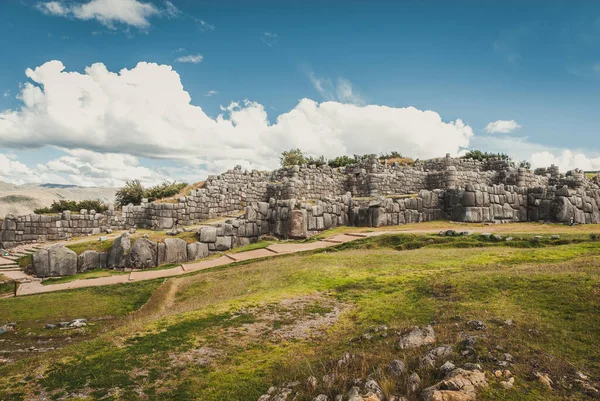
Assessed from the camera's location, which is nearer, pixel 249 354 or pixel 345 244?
pixel 249 354

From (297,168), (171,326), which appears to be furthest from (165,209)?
(171,326)

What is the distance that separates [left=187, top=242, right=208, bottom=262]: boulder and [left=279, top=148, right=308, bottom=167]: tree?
2495cm

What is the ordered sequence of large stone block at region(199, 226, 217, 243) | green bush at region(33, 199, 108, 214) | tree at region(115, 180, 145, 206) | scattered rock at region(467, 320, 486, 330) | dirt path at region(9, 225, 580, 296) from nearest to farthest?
scattered rock at region(467, 320, 486, 330)
dirt path at region(9, 225, 580, 296)
large stone block at region(199, 226, 217, 243)
green bush at region(33, 199, 108, 214)
tree at region(115, 180, 145, 206)

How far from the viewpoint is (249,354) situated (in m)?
6.06

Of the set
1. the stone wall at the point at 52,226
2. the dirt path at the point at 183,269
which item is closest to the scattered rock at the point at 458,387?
the dirt path at the point at 183,269

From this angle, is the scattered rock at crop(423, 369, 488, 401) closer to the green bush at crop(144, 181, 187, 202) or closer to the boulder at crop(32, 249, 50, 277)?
the boulder at crop(32, 249, 50, 277)

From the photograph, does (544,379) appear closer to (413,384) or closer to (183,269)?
(413,384)

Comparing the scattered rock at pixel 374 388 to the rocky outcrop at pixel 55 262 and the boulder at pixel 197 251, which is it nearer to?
the boulder at pixel 197 251

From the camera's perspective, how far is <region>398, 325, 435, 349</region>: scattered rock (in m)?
5.29

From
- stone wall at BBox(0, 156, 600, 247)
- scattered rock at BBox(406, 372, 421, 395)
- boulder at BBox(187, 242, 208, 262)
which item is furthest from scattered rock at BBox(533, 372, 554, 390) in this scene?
stone wall at BBox(0, 156, 600, 247)

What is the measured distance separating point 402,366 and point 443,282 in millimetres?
4848

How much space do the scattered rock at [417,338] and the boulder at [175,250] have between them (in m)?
15.5

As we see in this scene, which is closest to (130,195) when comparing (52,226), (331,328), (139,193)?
(139,193)

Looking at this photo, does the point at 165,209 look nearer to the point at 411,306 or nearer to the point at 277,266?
the point at 277,266
